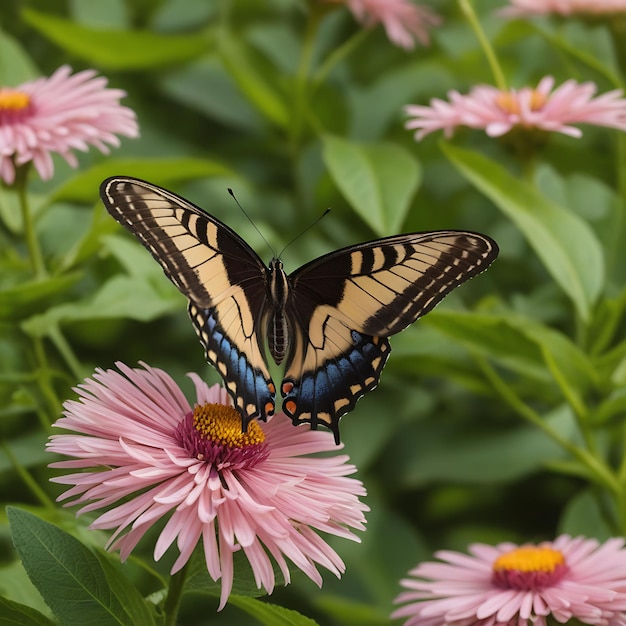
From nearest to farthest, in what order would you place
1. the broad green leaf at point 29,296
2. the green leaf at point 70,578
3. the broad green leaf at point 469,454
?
the green leaf at point 70,578
the broad green leaf at point 29,296
the broad green leaf at point 469,454

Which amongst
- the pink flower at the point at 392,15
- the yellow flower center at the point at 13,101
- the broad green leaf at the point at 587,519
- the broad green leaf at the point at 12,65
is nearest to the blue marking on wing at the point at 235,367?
the yellow flower center at the point at 13,101

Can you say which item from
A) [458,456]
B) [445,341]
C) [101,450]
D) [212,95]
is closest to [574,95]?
[445,341]

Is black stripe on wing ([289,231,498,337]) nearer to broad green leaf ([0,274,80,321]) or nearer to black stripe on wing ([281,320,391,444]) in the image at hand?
black stripe on wing ([281,320,391,444])

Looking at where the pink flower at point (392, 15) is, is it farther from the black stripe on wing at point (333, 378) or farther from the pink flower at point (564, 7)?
the black stripe on wing at point (333, 378)

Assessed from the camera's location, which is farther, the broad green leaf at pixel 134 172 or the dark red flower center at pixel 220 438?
the broad green leaf at pixel 134 172

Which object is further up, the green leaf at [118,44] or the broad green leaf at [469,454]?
the green leaf at [118,44]

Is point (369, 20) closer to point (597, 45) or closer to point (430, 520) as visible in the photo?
point (597, 45)

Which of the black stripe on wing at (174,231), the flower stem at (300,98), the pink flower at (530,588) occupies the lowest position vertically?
the pink flower at (530,588)
